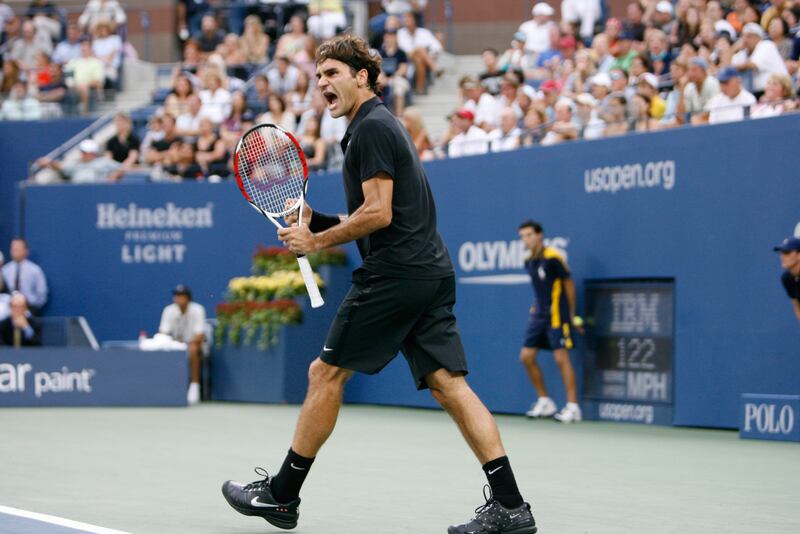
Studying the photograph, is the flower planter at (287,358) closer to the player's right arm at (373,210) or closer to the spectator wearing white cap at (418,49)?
the spectator wearing white cap at (418,49)

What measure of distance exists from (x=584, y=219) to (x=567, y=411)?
1.79 m

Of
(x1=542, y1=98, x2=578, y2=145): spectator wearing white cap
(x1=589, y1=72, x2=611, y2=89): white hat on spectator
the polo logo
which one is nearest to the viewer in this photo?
the polo logo

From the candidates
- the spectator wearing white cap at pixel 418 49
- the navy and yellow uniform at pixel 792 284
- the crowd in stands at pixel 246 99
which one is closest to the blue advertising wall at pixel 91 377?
the crowd in stands at pixel 246 99

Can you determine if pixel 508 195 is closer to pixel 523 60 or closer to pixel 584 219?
pixel 584 219

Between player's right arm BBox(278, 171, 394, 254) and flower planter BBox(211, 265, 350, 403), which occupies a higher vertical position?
player's right arm BBox(278, 171, 394, 254)

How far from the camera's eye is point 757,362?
36.8ft

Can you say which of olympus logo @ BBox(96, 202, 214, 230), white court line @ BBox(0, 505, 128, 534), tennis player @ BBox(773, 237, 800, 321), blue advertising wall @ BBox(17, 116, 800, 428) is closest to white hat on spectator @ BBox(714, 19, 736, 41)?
blue advertising wall @ BBox(17, 116, 800, 428)

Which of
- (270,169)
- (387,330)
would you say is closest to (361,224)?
(387,330)

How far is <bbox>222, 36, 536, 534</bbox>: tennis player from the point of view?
561 centimetres

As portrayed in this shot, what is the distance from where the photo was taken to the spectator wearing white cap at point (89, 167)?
18.7m

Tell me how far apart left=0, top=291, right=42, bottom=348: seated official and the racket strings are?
9.64 m

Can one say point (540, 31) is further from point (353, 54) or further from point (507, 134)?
point (353, 54)

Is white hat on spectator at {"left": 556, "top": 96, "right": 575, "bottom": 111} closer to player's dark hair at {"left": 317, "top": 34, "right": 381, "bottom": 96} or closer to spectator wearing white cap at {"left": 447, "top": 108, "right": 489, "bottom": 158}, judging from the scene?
spectator wearing white cap at {"left": 447, "top": 108, "right": 489, "bottom": 158}

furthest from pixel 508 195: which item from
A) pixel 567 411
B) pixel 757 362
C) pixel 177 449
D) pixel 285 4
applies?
pixel 285 4
